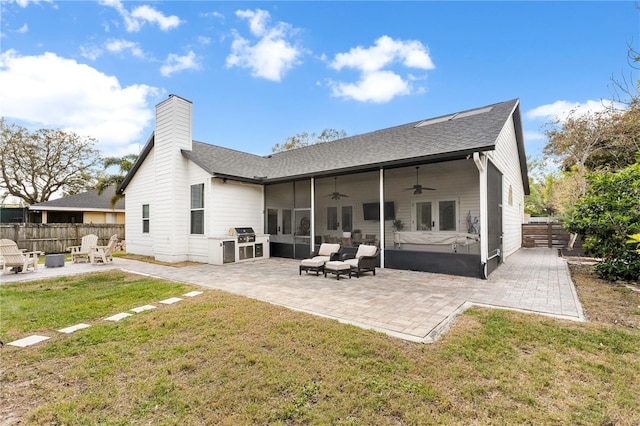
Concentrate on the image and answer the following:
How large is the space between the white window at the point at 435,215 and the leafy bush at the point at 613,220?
4108 mm

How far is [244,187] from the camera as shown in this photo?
12078 mm

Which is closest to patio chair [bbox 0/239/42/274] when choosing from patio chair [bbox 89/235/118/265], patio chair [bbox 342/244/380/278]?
patio chair [bbox 89/235/118/265]

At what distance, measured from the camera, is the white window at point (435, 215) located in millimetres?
11781

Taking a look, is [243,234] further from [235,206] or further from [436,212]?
[436,212]

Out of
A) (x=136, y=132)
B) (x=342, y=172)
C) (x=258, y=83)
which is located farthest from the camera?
(x=136, y=132)

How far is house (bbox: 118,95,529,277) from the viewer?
866cm

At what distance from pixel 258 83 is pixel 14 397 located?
1751cm

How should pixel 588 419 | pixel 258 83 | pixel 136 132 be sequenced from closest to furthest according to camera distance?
pixel 588 419
pixel 258 83
pixel 136 132

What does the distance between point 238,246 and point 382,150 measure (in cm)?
631

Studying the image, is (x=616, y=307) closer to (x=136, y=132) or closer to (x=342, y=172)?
(x=342, y=172)

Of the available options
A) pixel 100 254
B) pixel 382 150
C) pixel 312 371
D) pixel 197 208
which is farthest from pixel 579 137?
pixel 100 254

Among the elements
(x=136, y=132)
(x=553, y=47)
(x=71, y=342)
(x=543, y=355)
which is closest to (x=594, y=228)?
(x=543, y=355)

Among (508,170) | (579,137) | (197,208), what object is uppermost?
(579,137)

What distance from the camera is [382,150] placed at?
10500 mm
